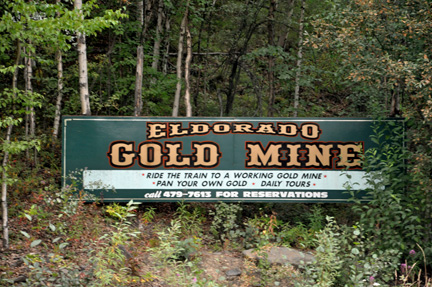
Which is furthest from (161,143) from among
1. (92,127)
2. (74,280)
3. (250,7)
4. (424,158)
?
(250,7)

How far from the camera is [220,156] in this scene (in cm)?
1125

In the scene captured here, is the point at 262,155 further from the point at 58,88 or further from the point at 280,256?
the point at 58,88

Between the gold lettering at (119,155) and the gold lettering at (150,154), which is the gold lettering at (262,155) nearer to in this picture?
the gold lettering at (150,154)

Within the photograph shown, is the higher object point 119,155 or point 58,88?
point 58,88

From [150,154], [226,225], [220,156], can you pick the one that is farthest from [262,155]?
[150,154]

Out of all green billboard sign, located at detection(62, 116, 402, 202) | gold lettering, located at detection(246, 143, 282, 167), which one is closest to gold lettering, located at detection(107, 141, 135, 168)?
green billboard sign, located at detection(62, 116, 402, 202)

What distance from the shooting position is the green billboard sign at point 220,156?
36.5ft

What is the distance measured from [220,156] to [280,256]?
3153mm

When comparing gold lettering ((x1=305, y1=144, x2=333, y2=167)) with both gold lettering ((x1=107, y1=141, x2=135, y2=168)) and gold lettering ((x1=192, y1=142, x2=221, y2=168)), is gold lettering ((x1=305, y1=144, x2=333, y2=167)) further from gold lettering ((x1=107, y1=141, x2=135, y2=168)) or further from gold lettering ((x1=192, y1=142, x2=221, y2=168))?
gold lettering ((x1=107, y1=141, x2=135, y2=168))

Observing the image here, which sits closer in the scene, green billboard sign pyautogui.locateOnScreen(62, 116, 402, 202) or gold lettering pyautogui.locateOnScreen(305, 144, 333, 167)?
green billboard sign pyautogui.locateOnScreen(62, 116, 402, 202)

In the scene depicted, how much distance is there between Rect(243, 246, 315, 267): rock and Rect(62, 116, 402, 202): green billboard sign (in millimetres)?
1948

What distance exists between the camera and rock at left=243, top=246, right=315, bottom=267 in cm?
892

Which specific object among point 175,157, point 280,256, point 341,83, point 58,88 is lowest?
point 280,256

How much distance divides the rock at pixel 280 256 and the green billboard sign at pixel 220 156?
6.39 feet
